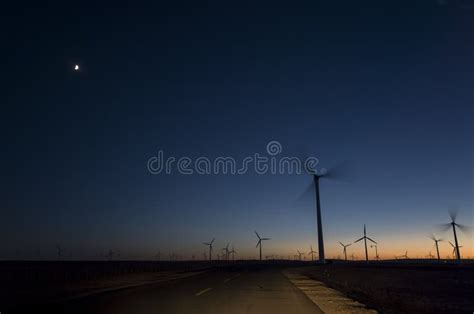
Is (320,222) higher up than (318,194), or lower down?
lower down

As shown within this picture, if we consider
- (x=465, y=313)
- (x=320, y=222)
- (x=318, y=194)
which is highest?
(x=318, y=194)

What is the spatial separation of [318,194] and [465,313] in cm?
5831

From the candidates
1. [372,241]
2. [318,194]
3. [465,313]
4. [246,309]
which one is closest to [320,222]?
[318,194]

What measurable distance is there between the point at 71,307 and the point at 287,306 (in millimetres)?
7857

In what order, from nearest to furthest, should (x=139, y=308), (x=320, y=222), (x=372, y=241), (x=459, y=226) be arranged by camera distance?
1. (x=139, y=308)
2. (x=320, y=222)
3. (x=372, y=241)
4. (x=459, y=226)

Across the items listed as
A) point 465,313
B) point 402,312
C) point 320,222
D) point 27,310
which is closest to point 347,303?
point 402,312

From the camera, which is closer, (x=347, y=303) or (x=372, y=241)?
(x=347, y=303)

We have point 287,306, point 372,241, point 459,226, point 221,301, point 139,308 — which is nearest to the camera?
point 139,308

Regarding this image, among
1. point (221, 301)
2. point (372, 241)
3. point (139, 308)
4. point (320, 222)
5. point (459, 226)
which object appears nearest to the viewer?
point (139, 308)

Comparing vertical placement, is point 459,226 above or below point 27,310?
above

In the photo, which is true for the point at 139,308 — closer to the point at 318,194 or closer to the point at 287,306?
the point at 287,306

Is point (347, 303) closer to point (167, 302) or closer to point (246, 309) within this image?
point (246, 309)

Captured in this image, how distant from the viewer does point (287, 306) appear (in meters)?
14.2

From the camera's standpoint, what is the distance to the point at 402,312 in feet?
45.4
